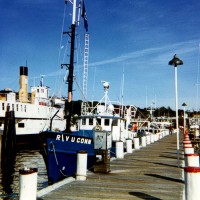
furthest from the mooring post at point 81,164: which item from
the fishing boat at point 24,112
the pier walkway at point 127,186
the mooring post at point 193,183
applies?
the fishing boat at point 24,112

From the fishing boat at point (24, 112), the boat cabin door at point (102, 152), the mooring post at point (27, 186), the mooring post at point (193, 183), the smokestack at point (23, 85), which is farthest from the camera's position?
the smokestack at point (23, 85)

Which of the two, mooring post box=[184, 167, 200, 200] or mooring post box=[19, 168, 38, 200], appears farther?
mooring post box=[19, 168, 38, 200]

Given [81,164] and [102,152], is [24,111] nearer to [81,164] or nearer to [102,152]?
[102,152]

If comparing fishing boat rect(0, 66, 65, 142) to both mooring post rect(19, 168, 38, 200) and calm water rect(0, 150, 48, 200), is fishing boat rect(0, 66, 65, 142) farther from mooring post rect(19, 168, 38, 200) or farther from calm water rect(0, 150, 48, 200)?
mooring post rect(19, 168, 38, 200)

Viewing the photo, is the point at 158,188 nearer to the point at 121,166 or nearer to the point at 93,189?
the point at 93,189

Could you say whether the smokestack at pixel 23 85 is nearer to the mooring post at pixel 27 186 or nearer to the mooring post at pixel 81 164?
the mooring post at pixel 81 164

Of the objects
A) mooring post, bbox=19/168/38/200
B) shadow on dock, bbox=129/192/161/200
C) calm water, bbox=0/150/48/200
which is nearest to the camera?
Answer: mooring post, bbox=19/168/38/200

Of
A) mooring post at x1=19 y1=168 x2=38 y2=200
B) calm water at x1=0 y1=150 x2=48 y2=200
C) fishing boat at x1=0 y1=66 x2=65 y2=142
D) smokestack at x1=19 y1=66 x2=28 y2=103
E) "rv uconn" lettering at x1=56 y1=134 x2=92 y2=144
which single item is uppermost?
smokestack at x1=19 y1=66 x2=28 y2=103

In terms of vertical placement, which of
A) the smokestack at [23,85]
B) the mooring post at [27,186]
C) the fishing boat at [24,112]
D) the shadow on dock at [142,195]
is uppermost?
the smokestack at [23,85]

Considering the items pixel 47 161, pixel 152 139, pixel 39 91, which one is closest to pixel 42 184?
pixel 47 161

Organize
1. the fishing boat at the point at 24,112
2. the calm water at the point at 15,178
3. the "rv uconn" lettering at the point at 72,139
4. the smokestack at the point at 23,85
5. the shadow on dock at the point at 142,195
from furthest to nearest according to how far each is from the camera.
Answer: the smokestack at the point at 23,85
the fishing boat at the point at 24,112
the calm water at the point at 15,178
the "rv uconn" lettering at the point at 72,139
the shadow on dock at the point at 142,195

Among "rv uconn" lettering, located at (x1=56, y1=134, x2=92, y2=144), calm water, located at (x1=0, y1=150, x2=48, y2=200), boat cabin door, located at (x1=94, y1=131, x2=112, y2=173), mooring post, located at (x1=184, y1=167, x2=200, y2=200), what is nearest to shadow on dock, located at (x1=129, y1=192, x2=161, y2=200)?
mooring post, located at (x1=184, y1=167, x2=200, y2=200)

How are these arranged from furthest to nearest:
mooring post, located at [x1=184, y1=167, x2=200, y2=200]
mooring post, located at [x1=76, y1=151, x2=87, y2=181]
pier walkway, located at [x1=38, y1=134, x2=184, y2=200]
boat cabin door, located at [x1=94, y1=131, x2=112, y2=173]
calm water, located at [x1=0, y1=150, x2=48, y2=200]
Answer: calm water, located at [x1=0, y1=150, x2=48, y2=200] < boat cabin door, located at [x1=94, y1=131, x2=112, y2=173] < mooring post, located at [x1=76, y1=151, x2=87, y2=181] < pier walkway, located at [x1=38, y1=134, x2=184, y2=200] < mooring post, located at [x1=184, y1=167, x2=200, y2=200]

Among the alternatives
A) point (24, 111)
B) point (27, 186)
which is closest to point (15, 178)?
point (27, 186)
